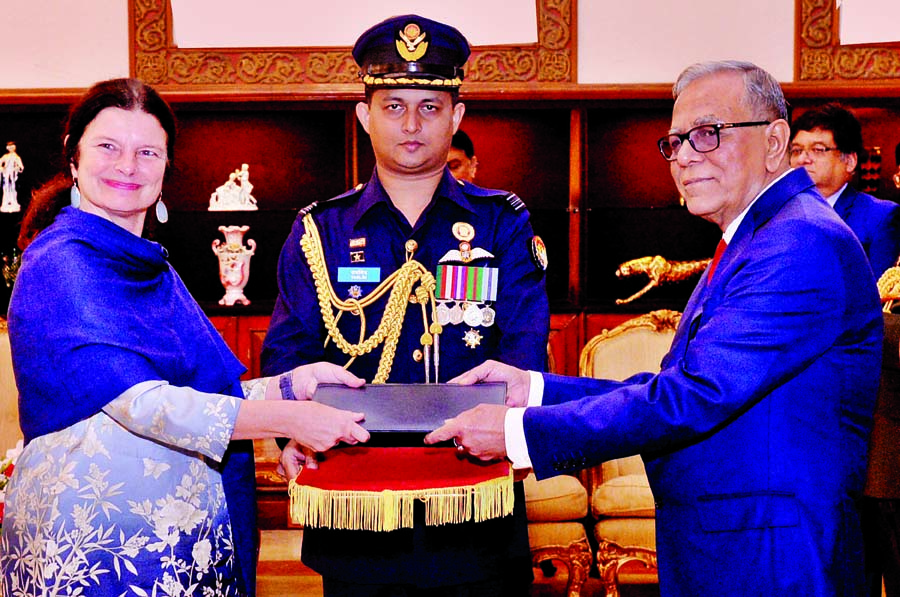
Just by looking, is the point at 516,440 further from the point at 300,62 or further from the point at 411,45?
the point at 300,62

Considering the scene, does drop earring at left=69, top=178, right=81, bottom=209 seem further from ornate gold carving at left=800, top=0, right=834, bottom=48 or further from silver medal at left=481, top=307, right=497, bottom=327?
ornate gold carving at left=800, top=0, right=834, bottom=48

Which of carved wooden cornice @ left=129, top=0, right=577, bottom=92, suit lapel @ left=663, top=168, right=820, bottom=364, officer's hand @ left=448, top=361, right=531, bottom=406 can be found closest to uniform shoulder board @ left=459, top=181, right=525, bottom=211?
officer's hand @ left=448, top=361, right=531, bottom=406

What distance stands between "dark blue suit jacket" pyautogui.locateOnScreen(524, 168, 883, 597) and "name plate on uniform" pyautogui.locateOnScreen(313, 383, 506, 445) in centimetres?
22

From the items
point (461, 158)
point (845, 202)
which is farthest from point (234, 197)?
point (845, 202)

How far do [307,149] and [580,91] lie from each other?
138 centimetres

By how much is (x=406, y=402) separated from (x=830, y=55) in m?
3.72

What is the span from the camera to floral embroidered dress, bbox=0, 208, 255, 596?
1.77 m

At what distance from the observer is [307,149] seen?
518cm

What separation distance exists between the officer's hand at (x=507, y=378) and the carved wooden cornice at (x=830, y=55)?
10.9ft

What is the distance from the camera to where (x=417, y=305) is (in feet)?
7.54

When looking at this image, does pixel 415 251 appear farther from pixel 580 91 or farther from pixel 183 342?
pixel 580 91

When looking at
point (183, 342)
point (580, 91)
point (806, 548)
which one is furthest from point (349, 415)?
point (580, 91)

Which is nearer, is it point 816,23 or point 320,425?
point 320,425

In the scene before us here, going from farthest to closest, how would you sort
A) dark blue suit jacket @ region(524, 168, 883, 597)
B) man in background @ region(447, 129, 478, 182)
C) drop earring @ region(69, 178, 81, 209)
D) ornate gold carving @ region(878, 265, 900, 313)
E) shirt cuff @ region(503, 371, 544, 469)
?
man in background @ region(447, 129, 478, 182) < ornate gold carving @ region(878, 265, 900, 313) < drop earring @ region(69, 178, 81, 209) < shirt cuff @ region(503, 371, 544, 469) < dark blue suit jacket @ region(524, 168, 883, 597)
